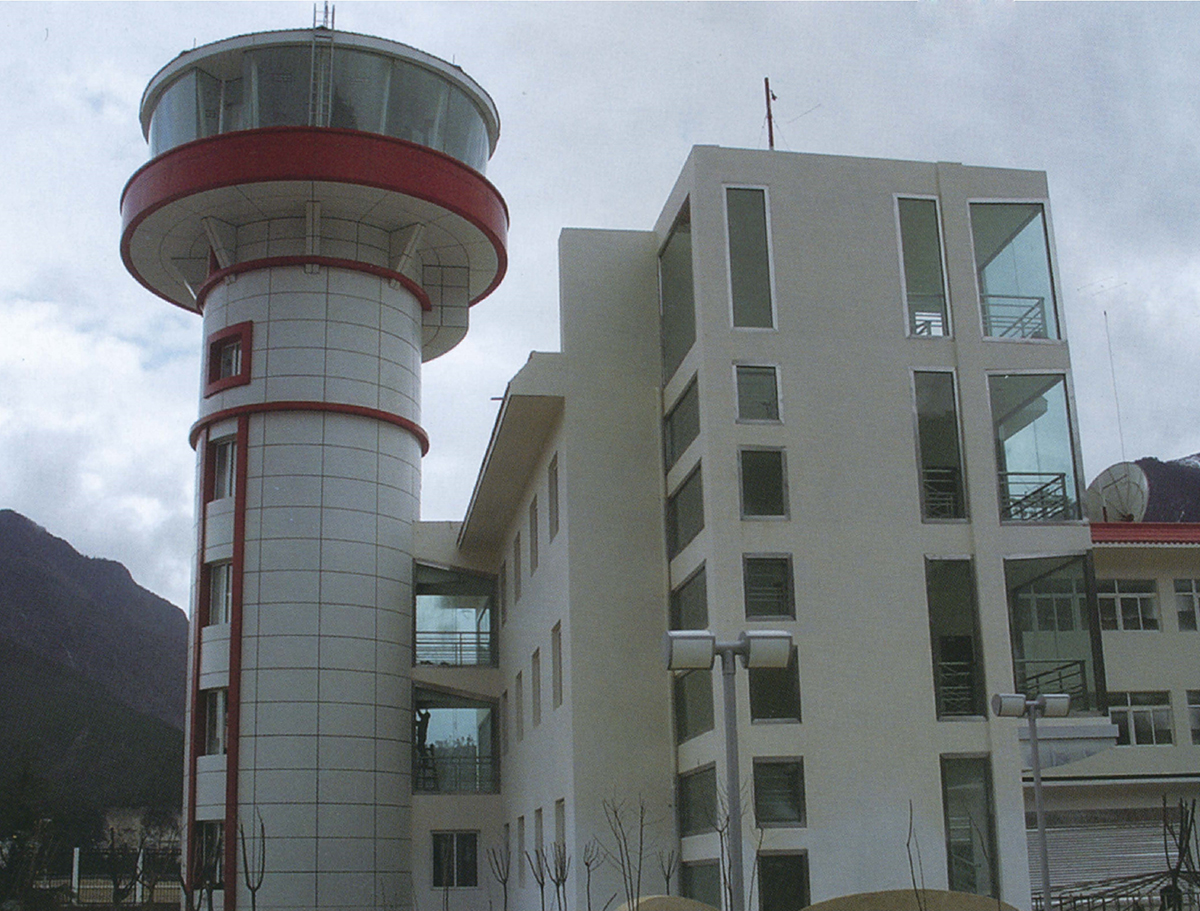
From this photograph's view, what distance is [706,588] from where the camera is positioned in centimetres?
2645

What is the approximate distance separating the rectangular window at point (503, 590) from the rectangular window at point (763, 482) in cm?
1406

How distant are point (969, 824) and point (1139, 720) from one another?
35.4ft

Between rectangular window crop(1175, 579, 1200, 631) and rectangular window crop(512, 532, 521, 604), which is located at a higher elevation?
rectangular window crop(512, 532, 521, 604)

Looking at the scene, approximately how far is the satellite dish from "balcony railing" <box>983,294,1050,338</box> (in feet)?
31.2

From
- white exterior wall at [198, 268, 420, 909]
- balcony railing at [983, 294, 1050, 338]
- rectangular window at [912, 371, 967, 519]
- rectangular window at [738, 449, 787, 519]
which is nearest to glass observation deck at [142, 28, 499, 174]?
white exterior wall at [198, 268, 420, 909]

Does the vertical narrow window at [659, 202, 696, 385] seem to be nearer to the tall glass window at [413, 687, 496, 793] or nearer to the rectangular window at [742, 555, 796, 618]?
the rectangular window at [742, 555, 796, 618]

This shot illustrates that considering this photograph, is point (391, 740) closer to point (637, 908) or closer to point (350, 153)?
point (350, 153)

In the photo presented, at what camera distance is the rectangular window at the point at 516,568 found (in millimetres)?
37312

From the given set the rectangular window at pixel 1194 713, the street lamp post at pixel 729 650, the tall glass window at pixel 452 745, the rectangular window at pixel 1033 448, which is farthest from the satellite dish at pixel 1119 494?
the street lamp post at pixel 729 650

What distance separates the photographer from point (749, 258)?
2750 centimetres

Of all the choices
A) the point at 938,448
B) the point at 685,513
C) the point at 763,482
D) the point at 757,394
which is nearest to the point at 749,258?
the point at 757,394

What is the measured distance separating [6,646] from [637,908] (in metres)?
114

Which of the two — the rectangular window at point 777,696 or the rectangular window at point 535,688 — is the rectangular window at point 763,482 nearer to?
the rectangular window at point 777,696

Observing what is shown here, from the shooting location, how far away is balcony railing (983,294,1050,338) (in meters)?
28.0
